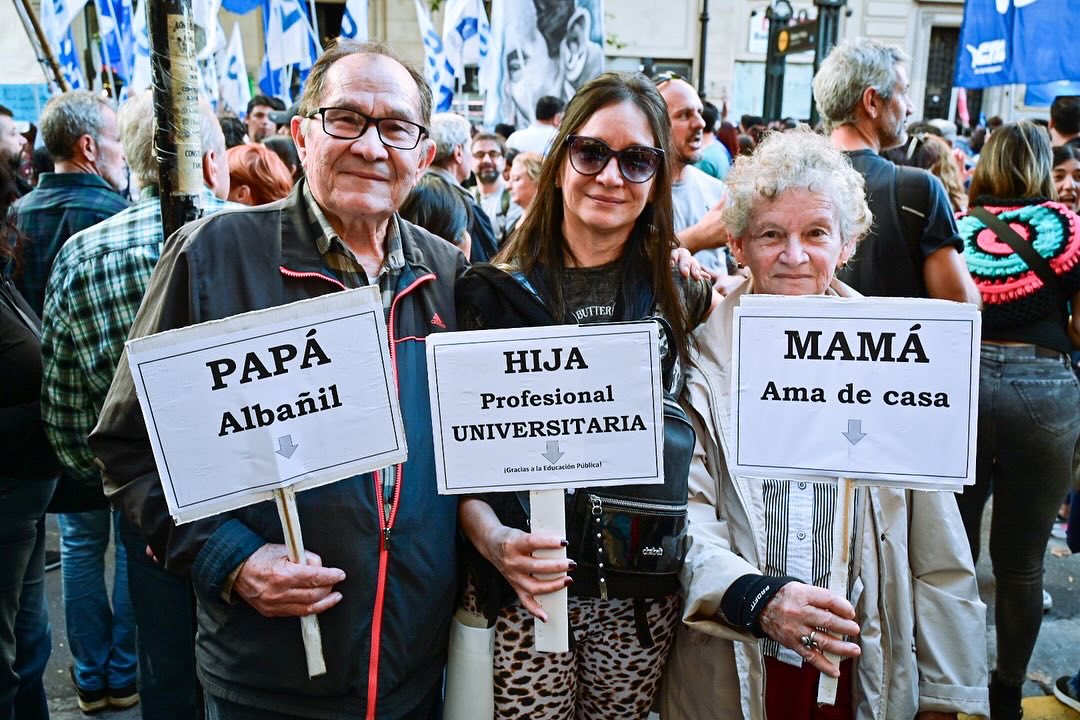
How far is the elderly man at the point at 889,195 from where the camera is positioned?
2820 mm

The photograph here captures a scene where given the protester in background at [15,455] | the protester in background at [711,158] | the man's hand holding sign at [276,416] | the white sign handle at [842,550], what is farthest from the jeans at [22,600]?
the protester in background at [711,158]

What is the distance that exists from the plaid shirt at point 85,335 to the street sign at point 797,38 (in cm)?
917

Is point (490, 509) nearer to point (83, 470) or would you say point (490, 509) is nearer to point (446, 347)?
point (446, 347)

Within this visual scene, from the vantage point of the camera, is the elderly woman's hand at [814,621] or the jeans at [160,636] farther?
the jeans at [160,636]

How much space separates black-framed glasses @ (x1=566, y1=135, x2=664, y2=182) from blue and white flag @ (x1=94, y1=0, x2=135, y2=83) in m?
8.26

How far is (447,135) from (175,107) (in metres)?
3.16

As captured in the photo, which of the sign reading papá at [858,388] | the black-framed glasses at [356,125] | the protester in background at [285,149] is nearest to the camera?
the sign reading papá at [858,388]

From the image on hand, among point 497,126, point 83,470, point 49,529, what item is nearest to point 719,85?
point 497,126

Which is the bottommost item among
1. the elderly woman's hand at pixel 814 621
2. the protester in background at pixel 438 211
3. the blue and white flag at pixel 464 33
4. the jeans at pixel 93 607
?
the jeans at pixel 93 607

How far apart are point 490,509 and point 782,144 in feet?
3.60

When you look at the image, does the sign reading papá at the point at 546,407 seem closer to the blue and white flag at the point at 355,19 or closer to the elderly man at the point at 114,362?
the elderly man at the point at 114,362

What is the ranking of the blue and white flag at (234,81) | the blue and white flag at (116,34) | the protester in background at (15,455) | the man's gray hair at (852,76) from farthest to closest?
the blue and white flag at (234,81), the blue and white flag at (116,34), the man's gray hair at (852,76), the protester in background at (15,455)

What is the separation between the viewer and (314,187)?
71.1 inches

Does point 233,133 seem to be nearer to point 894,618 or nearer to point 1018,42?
point 1018,42
